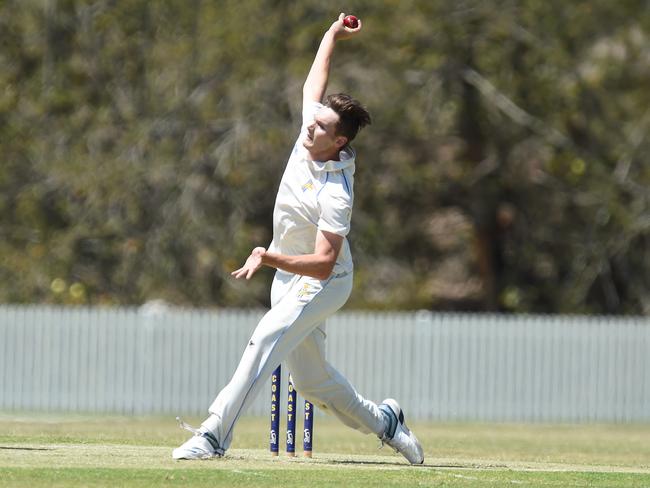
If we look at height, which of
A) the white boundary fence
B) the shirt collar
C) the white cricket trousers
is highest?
the shirt collar

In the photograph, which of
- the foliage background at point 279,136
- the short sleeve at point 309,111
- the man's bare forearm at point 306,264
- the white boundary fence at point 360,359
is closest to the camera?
the man's bare forearm at point 306,264

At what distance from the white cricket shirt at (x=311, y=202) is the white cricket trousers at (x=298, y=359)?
0.18 m

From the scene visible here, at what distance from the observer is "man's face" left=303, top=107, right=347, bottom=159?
8453 mm

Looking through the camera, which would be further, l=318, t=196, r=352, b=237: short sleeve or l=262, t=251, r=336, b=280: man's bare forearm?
l=318, t=196, r=352, b=237: short sleeve

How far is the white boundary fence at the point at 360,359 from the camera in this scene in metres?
21.5

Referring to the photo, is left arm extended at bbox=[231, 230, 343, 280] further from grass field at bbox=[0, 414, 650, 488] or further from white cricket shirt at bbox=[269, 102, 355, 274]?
grass field at bbox=[0, 414, 650, 488]

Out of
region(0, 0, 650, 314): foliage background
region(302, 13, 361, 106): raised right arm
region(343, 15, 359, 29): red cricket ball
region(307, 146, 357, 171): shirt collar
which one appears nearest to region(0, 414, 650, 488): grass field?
region(307, 146, 357, 171): shirt collar

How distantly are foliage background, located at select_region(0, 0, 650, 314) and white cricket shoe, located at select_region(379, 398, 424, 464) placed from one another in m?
14.9

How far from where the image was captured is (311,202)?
27.5ft

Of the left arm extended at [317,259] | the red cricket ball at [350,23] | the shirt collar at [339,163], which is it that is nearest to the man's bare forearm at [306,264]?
the left arm extended at [317,259]

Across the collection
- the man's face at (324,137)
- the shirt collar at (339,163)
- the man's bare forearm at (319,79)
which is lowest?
the shirt collar at (339,163)

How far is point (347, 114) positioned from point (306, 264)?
86 cm

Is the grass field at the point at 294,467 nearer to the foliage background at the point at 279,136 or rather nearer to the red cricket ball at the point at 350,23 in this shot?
the red cricket ball at the point at 350,23

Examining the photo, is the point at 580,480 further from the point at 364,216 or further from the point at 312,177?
the point at 364,216
